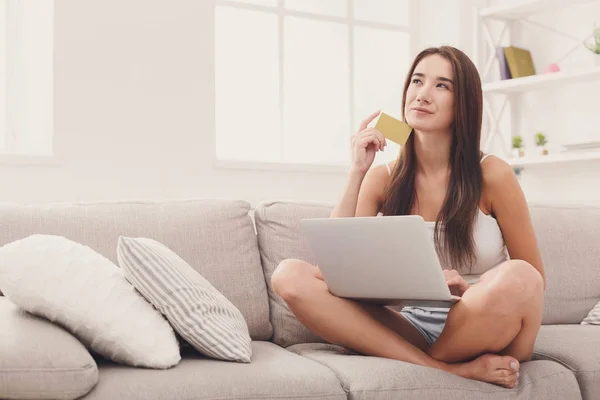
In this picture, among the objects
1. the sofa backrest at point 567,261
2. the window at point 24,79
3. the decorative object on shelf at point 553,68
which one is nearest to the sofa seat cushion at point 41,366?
the sofa backrest at point 567,261

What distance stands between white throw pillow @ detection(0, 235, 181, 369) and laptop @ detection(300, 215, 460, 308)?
411 mm

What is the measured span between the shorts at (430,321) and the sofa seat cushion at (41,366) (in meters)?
0.89

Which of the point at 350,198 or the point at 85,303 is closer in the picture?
the point at 85,303

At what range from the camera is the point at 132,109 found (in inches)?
137

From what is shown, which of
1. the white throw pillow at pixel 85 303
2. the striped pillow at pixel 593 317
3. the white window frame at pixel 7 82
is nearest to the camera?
the white throw pillow at pixel 85 303

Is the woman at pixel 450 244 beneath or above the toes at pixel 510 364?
above

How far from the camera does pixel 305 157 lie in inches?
167

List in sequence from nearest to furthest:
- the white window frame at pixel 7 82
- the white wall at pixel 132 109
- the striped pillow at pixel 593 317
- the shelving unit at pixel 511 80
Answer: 1. the striped pillow at pixel 593 317
2. the white wall at pixel 132 109
3. the white window frame at pixel 7 82
4. the shelving unit at pixel 511 80

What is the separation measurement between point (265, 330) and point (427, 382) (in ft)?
2.05

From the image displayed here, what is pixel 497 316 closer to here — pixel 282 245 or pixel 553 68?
pixel 282 245

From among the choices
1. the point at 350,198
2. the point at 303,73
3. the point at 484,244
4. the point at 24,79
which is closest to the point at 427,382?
the point at 484,244

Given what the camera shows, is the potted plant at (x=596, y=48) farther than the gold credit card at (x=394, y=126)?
Yes

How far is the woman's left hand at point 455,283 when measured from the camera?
1.91 meters

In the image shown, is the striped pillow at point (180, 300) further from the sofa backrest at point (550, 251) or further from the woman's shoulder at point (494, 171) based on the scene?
the woman's shoulder at point (494, 171)
